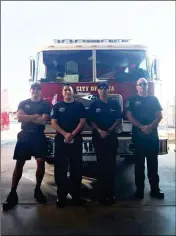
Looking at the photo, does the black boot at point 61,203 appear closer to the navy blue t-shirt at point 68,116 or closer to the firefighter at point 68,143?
the firefighter at point 68,143

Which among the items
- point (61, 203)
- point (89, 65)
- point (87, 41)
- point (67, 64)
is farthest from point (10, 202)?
point (87, 41)

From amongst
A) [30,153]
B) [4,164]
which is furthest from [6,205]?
[4,164]

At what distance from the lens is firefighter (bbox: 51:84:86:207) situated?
4047 millimetres

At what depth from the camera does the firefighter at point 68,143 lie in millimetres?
4047

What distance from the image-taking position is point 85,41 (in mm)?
5668

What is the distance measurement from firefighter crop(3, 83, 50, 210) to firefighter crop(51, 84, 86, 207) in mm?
211

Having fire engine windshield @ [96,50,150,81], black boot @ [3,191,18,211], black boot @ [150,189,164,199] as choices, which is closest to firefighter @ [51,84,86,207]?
black boot @ [3,191,18,211]

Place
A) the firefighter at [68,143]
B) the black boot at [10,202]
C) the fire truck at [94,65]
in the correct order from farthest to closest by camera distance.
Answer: the fire truck at [94,65], the firefighter at [68,143], the black boot at [10,202]

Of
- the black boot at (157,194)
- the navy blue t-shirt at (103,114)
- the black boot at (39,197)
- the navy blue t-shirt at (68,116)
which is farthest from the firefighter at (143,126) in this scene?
the black boot at (39,197)

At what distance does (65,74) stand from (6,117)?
1885 cm

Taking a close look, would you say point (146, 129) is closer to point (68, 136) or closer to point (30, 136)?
point (68, 136)

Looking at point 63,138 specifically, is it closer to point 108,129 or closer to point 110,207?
point 108,129

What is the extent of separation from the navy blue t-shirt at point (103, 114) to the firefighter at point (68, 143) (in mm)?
203

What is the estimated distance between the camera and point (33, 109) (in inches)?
162
